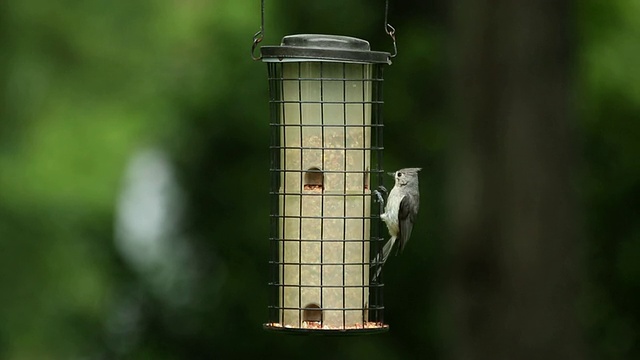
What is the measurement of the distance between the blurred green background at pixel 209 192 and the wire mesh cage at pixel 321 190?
4.42 meters

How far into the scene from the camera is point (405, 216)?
8.97 m

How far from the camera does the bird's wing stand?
353 inches

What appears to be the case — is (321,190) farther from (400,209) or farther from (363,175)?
(400,209)

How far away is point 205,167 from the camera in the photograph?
13805 mm

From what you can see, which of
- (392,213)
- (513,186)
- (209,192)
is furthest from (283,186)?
(209,192)

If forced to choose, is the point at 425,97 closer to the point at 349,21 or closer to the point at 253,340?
the point at 349,21

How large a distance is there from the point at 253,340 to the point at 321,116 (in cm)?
596

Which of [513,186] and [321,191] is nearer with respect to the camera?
[513,186]

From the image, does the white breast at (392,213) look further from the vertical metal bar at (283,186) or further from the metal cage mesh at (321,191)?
the vertical metal bar at (283,186)

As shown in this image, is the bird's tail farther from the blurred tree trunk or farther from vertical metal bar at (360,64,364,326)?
the blurred tree trunk

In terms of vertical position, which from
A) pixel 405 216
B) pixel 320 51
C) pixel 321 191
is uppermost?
pixel 320 51

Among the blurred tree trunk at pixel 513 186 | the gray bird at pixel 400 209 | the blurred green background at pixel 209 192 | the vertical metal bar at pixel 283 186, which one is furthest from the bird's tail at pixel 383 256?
the blurred green background at pixel 209 192

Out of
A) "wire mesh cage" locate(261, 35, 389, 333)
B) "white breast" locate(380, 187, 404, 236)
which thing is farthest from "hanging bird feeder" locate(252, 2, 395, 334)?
"white breast" locate(380, 187, 404, 236)

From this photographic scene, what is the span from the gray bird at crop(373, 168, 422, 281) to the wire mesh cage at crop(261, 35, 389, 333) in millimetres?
346
